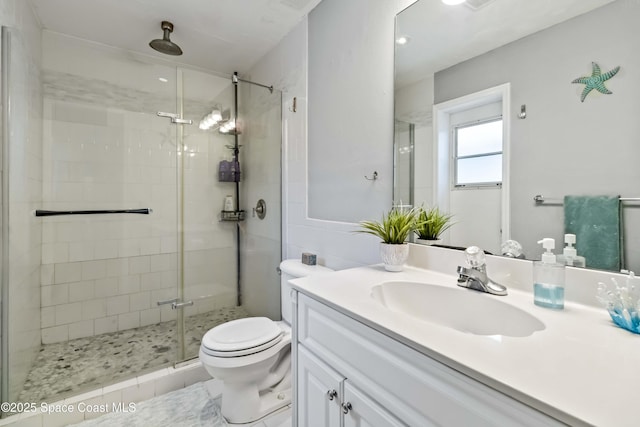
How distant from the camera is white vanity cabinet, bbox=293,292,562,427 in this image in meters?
0.51

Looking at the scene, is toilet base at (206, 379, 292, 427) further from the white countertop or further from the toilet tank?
the white countertop

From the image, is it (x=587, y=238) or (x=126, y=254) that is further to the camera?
(x=126, y=254)

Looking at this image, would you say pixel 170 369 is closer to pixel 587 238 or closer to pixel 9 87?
pixel 9 87

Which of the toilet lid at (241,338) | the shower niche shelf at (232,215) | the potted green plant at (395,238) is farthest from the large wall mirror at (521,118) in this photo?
the shower niche shelf at (232,215)

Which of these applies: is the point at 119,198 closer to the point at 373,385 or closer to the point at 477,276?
the point at 373,385

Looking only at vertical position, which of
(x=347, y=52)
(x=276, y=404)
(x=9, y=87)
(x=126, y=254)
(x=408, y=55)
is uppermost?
(x=347, y=52)

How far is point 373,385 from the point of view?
0.72 m

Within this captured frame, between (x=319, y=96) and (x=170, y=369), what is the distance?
1951 millimetres

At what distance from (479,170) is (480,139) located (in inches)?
4.4

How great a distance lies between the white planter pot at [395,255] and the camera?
114 cm

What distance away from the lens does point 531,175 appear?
92 centimetres

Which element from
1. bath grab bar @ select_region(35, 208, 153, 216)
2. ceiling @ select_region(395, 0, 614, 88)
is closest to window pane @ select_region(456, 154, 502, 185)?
ceiling @ select_region(395, 0, 614, 88)

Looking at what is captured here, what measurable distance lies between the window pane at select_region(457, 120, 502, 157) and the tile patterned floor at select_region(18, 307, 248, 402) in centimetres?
203

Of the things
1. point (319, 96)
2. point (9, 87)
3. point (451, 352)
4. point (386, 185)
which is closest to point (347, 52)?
point (319, 96)
